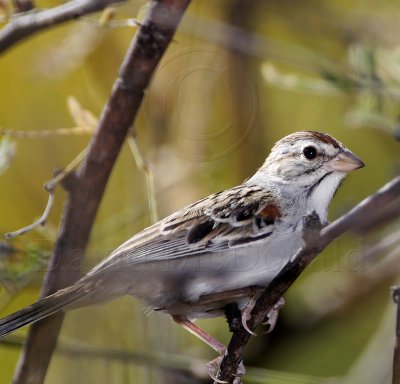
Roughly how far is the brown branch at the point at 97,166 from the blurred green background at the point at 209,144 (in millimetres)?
832

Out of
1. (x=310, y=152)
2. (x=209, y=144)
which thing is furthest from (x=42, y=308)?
(x=209, y=144)

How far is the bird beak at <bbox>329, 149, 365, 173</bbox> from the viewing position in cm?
279

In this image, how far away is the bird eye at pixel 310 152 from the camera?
2.92m

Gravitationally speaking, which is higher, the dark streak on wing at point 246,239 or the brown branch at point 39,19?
the brown branch at point 39,19

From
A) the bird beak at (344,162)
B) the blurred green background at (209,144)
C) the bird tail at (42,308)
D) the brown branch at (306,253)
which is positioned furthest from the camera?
the blurred green background at (209,144)

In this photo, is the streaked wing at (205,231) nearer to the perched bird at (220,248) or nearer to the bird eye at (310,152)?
the perched bird at (220,248)

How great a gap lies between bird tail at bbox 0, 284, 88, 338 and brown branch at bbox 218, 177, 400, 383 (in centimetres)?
48

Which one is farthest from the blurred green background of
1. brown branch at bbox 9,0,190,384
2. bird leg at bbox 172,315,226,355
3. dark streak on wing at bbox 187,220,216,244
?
brown branch at bbox 9,0,190,384

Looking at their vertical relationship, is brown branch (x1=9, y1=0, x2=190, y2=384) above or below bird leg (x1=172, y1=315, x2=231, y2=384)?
above

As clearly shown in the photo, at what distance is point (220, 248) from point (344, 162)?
0.52 m

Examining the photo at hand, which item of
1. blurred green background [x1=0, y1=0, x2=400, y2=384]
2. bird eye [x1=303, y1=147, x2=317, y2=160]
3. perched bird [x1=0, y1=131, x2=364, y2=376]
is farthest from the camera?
blurred green background [x1=0, y1=0, x2=400, y2=384]

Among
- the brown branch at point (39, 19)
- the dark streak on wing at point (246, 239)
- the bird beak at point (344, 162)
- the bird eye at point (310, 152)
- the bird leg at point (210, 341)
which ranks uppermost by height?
the brown branch at point (39, 19)

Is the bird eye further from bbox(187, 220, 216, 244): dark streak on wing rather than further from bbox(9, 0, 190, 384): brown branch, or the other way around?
bbox(9, 0, 190, 384): brown branch

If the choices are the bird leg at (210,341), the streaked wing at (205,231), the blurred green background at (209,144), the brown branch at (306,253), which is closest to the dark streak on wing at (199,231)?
the streaked wing at (205,231)
